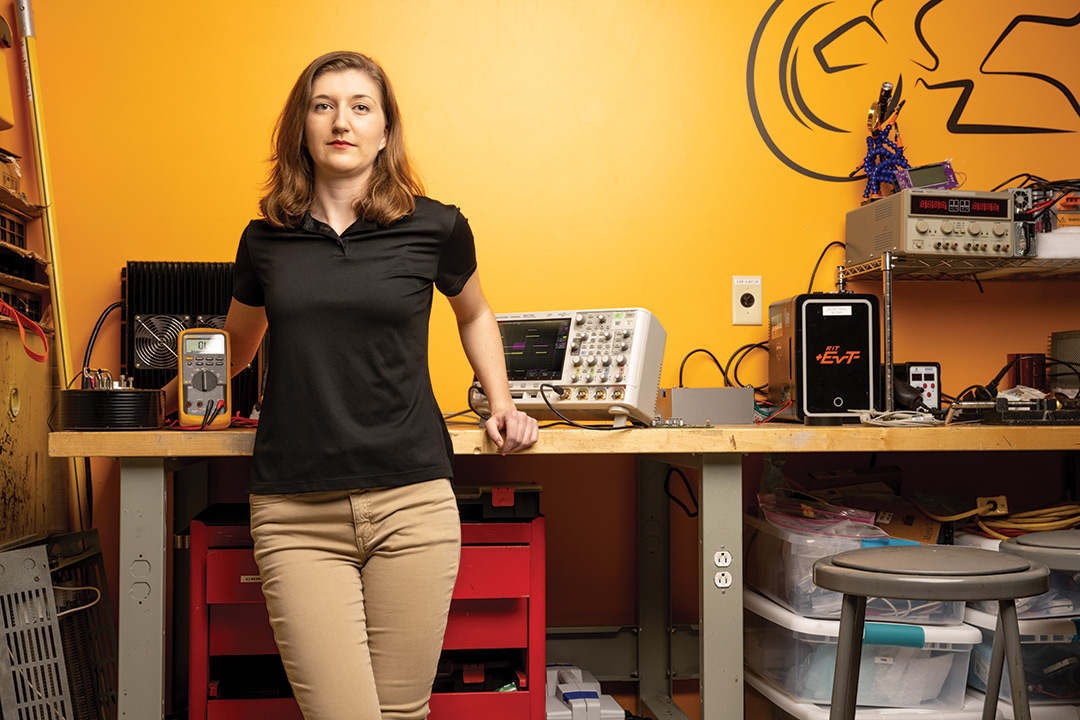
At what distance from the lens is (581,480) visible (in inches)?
98.5

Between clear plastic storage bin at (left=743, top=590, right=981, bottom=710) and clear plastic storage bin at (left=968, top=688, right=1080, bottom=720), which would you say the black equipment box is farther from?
clear plastic storage bin at (left=968, top=688, right=1080, bottom=720)

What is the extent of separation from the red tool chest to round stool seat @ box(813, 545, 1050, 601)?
0.70m

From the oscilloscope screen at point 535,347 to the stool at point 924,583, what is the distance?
70 centimetres

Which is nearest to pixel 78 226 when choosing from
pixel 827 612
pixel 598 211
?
pixel 598 211

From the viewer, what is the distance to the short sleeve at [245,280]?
151 cm

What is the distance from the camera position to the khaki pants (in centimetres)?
133

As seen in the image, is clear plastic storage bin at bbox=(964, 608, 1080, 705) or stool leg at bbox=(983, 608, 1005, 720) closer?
stool leg at bbox=(983, 608, 1005, 720)

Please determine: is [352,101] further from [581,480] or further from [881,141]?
[881,141]

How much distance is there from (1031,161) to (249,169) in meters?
2.39

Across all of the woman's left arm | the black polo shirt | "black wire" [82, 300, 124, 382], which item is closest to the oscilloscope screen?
the woman's left arm

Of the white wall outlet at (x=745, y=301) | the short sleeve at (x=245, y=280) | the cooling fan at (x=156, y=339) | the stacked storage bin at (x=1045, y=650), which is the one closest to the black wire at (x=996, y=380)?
the stacked storage bin at (x=1045, y=650)

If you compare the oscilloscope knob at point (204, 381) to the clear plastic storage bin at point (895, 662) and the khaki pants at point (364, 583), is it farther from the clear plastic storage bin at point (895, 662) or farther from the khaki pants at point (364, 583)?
the clear plastic storage bin at point (895, 662)

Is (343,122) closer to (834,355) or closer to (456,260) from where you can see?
(456,260)

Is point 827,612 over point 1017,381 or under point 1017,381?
under
